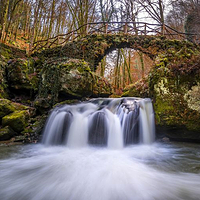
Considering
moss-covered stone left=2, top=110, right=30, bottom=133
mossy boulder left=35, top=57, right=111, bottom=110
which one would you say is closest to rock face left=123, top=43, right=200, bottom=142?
mossy boulder left=35, top=57, right=111, bottom=110

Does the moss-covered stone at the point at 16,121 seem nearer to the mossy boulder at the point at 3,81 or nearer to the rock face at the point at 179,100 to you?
the mossy boulder at the point at 3,81

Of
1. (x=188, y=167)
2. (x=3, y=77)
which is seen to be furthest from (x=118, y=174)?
(x=3, y=77)

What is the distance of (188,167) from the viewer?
2.73 m

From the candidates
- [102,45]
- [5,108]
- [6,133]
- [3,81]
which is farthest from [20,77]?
[102,45]

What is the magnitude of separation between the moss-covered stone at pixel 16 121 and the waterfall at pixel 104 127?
79cm

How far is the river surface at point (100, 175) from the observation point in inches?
74.3

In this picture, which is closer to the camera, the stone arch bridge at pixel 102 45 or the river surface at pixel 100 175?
the river surface at pixel 100 175

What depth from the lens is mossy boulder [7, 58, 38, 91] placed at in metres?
6.89

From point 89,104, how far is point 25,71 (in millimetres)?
3738

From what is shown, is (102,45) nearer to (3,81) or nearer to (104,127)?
(3,81)

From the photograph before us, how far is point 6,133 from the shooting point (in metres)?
4.59

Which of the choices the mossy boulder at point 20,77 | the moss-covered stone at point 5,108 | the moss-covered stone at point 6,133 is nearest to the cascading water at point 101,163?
the moss-covered stone at point 6,133

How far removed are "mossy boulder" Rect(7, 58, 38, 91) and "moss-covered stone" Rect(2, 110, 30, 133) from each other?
2392mm

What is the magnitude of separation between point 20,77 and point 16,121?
2856 mm
